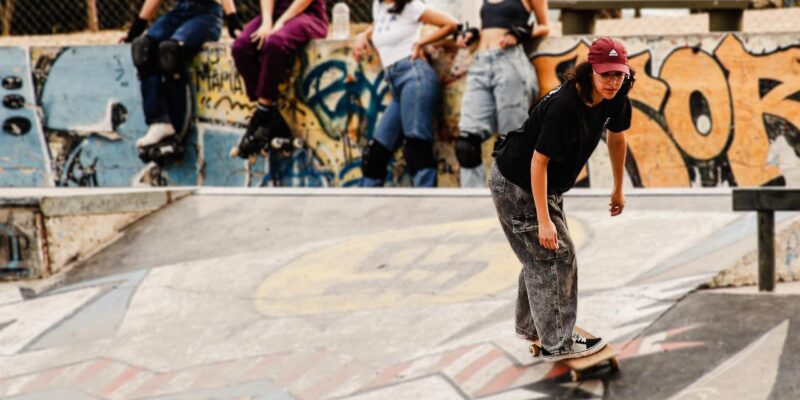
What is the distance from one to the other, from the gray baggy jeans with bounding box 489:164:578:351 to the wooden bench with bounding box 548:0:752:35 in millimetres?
4868

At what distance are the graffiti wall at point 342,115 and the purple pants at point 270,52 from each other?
29cm

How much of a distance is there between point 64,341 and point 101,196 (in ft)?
6.44

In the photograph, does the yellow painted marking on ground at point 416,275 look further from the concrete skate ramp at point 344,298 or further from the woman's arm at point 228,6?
the woman's arm at point 228,6

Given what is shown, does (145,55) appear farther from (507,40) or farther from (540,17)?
(540,17)

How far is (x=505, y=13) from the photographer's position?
829 cm

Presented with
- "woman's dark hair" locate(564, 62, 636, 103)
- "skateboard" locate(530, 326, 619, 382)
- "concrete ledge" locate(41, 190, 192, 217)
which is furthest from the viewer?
"concrete ledge" locate(41, 190, 192, 217)

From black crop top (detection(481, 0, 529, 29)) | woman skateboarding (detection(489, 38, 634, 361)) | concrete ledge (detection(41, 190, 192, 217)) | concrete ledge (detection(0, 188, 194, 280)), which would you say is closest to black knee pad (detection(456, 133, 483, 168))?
black crop top (detection(481, 0, 529, 29))

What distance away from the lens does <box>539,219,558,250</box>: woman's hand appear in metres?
4.52

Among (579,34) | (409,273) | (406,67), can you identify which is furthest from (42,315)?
(579,34)

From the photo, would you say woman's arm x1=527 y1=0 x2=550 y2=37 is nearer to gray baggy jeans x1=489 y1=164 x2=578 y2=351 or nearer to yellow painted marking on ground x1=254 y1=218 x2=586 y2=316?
yellow painted marking on ground x1=254 y1=218 x2=586 y2=316

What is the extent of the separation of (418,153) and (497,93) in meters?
0.78

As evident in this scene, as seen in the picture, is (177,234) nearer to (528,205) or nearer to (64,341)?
(64,341)

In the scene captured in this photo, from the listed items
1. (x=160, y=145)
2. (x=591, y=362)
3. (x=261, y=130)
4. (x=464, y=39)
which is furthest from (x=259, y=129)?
(x=591, y=362)

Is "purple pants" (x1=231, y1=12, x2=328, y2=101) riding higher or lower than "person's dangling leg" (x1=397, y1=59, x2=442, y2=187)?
higher
